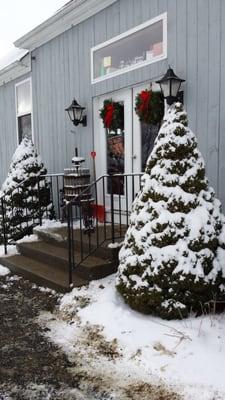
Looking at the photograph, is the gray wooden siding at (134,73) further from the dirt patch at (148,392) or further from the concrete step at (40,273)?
the dirt patch at (148,392)

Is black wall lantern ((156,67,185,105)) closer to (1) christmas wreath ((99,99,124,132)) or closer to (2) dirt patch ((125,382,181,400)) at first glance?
(1) christmas wreath ((99,99,124,132))

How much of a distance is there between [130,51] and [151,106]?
41.4 inches

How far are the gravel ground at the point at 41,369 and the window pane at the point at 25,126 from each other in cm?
514

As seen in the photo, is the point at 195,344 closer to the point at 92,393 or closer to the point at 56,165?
the point at 92,393

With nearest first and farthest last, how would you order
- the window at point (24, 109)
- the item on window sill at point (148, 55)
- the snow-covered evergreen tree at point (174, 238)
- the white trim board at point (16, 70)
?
the snow-covered evergreen tree at point (174, 238), the item on window sill at point (148, 55), the white trim board at point (16, 70), the window at point (24, 109)

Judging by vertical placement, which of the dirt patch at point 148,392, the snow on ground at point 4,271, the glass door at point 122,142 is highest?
the glass door at point 122,142

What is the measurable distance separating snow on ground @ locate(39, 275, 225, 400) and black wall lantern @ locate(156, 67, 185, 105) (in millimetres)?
2280

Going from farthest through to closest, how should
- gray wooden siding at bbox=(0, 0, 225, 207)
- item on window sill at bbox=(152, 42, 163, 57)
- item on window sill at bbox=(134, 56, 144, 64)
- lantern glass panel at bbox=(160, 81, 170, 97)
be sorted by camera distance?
item on window sill at bbox=(134, 56, 144, 64)
item on window sill at bbox=(152, 42, 163, 57)
lantern glass panel at bbox=(160, 81, 170, 97)
gray wooden siding at bbox=(0, 0, 225, 207)

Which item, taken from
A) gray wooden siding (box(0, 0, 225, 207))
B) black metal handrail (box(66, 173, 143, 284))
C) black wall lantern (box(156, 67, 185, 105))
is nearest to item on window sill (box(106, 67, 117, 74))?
gray wooden siding (box(0, 0, 225, 207))

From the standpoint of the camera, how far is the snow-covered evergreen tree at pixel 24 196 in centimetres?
677

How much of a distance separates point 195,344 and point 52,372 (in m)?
1.08

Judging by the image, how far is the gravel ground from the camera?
264 cm

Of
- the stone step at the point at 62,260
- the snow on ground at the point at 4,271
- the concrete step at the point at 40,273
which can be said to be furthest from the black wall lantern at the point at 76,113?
the snow on ground at the point at 4,271

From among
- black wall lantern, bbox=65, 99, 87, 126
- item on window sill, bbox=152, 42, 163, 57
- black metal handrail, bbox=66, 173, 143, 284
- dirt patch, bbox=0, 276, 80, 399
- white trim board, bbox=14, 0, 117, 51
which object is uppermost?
white trim board, bbox=14, 0, 117, 51
